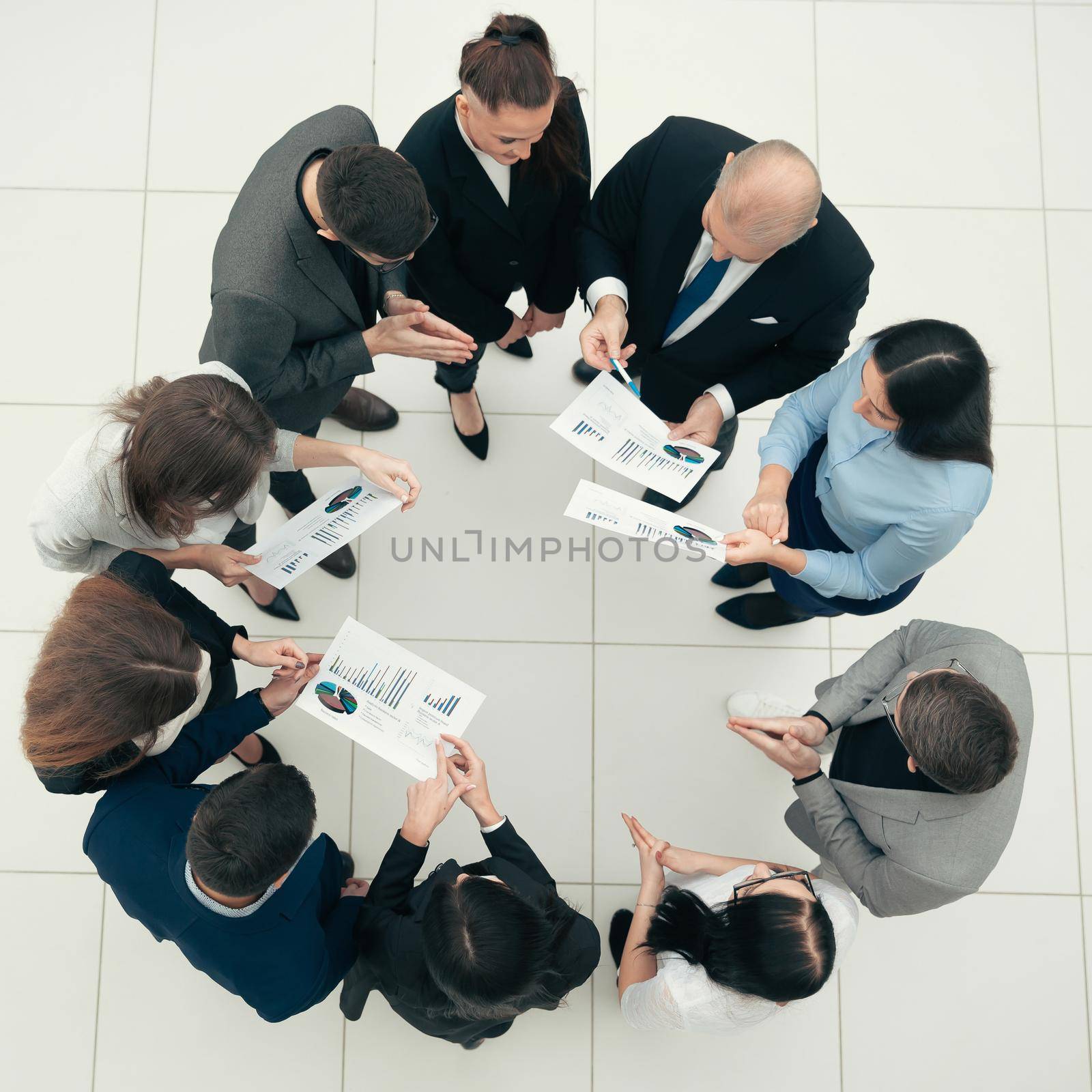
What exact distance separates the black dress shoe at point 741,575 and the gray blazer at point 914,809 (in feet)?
2.18

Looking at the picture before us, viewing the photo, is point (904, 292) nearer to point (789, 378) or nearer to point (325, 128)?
point (789, 378)

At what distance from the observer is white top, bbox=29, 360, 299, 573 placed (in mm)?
1771

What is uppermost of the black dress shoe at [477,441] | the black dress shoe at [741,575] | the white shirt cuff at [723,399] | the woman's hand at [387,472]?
the white shirt cuff at [723,399]

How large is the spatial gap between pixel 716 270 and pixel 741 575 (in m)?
1.16

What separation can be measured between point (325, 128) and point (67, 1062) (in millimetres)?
2831

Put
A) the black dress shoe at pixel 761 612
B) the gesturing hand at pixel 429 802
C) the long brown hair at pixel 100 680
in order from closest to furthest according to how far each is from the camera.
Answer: the long brown hair at pixel 100 680, the gesturing hand at pixel 429 802, the black dress shoe at pixel 761 612

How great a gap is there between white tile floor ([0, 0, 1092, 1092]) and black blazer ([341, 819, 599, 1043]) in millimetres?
644

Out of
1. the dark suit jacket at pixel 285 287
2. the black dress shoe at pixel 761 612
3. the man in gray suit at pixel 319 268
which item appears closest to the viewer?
the man in gray suit at pixel 319 268

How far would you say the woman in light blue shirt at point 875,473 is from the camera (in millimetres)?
1716

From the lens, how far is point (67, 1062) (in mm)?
2582

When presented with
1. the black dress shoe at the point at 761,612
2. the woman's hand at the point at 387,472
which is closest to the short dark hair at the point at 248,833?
the woman's hand at the point at 387,472

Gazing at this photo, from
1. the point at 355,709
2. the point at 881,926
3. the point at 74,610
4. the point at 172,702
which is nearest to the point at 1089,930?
the point at 881,926

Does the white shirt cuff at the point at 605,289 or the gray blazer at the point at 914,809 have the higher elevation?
the white shirt cuff at the point at 605,289

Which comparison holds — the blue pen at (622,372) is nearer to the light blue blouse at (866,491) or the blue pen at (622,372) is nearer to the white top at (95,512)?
the light blue blouse at (866,491)
